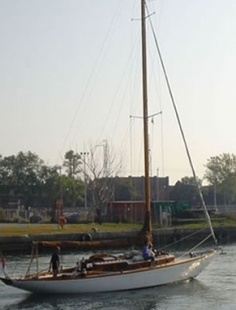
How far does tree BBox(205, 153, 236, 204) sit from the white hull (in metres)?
101

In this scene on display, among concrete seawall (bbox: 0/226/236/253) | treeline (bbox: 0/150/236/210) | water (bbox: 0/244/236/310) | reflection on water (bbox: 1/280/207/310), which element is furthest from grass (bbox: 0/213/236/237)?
treeline (bbox: 0/150/236/210)

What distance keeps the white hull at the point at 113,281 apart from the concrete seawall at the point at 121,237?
27.0 ft

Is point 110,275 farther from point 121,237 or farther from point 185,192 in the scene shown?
point 185,192

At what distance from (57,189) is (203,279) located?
97.4m

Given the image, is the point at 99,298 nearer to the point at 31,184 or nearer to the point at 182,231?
the point at 182,231

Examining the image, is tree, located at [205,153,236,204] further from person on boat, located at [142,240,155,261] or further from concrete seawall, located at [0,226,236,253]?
person on boat, located at [142,240,155,261]

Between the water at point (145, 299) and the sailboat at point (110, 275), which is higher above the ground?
the sailboat at point (110, 275)

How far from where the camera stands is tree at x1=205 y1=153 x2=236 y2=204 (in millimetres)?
139175

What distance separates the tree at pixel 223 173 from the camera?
139 metres

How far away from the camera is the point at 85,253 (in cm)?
5659

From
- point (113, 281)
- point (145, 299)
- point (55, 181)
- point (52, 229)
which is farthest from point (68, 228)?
point (55, 181)

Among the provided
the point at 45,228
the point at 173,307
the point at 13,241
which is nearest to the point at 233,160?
the point at 45,228

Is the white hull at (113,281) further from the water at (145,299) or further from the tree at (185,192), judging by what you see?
Answer: the tree at (185,192)

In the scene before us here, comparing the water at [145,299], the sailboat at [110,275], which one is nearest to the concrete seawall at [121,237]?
the sailboat at [110,275]
